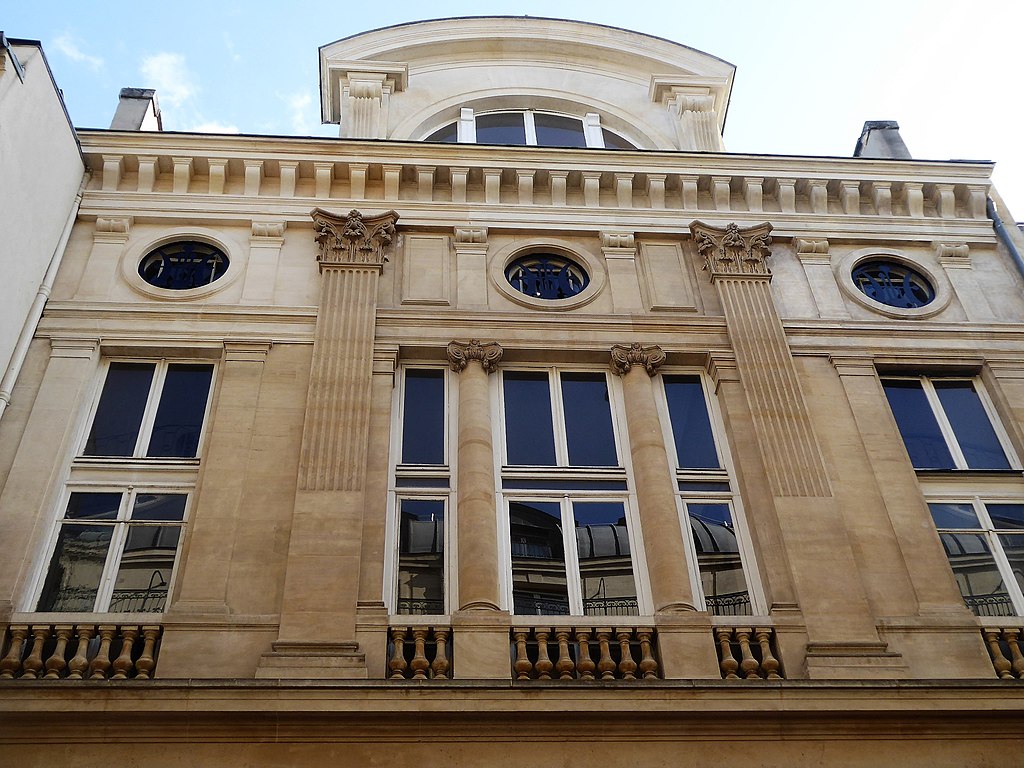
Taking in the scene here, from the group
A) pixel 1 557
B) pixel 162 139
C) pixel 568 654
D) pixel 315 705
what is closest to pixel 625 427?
pixel 568 654

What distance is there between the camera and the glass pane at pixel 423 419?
542 inches

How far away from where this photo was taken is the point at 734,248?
53.5 feet

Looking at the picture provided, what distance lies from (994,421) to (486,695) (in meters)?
8.87

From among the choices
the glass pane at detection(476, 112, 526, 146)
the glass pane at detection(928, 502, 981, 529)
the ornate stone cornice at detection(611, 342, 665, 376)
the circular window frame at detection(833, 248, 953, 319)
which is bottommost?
the glass pane at detection(928, 502, 981, 529)

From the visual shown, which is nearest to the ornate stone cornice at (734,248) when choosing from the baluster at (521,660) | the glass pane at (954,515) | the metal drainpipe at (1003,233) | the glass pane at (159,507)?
the metal drainpipe at (1003,233)

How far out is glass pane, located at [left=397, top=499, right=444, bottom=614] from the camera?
1223 cm

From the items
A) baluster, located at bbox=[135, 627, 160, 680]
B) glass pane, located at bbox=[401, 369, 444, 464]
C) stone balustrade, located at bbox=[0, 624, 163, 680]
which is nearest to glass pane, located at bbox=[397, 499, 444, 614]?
glass pane, located at bbox=[401, 369, 444, 464]

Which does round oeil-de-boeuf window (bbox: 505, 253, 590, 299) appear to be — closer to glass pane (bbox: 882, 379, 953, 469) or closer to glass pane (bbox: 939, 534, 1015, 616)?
glass pane (bbox: 882, 379, 953, 469)

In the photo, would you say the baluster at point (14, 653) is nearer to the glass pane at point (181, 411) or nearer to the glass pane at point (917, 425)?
the glass pane at point (181, 411)

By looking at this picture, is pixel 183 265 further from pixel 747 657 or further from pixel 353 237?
pixel 747 657

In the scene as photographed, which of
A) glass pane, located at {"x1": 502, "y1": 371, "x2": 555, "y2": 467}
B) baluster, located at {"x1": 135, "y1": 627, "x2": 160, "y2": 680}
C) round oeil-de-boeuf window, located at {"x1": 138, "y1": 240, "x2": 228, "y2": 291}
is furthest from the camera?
round oeil-de-boeuf window, located at {"x1": 138, "y1": 240, "x2": 228, "y2": 291}

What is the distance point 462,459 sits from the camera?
13.4 metres

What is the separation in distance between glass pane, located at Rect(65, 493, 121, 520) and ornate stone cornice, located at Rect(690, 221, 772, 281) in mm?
9263

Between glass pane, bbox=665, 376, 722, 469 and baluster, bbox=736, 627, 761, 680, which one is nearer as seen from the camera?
baluster, bbox=736, 627, 761, 680
